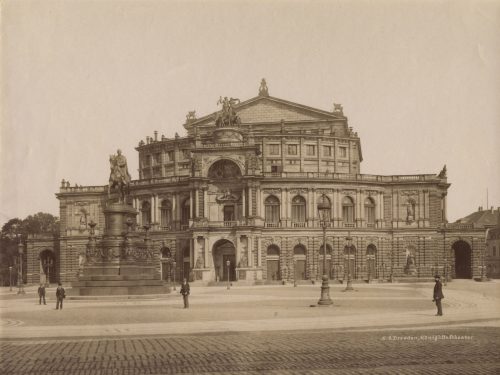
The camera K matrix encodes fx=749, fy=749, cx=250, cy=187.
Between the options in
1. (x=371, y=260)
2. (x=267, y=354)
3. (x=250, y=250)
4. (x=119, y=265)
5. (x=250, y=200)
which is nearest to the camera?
(x=267, y=354)

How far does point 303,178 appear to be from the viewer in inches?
3425

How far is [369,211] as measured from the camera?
3546 inches

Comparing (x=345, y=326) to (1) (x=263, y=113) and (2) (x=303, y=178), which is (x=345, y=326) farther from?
(1) (x=263, y=113)

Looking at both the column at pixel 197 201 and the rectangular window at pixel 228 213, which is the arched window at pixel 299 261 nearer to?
the rectangular window at pixel 228 213

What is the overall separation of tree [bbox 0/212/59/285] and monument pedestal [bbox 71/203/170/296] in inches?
2422

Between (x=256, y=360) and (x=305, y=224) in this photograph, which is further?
(x=305, y=224)

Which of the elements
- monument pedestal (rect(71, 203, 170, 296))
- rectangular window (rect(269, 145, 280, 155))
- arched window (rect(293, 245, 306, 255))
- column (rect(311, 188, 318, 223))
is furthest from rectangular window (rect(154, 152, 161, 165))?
monument pedestal (rect(71, 203, 170, 296))

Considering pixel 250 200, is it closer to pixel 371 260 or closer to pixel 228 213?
pixel 228 213

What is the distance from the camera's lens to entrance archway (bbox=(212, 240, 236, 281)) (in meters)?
83.8

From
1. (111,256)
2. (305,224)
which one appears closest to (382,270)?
(305,224)

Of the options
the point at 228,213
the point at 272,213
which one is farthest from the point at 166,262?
the point at 272,213

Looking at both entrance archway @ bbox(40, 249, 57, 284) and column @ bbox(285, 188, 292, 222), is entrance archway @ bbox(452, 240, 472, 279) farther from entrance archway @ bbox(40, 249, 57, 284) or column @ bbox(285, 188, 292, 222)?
entrance archway @ bbox(40, 249, 57, 284)

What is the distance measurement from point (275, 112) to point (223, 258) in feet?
74.8

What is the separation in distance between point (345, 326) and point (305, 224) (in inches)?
2414
